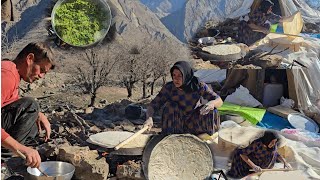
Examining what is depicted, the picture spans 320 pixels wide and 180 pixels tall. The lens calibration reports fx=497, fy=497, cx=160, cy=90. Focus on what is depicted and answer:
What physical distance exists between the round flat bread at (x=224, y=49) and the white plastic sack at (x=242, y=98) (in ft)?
2.61

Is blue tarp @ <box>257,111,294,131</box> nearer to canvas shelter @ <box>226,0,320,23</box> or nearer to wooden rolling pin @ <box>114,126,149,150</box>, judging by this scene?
canvas shelter @ <box>226,0,320,23</box>

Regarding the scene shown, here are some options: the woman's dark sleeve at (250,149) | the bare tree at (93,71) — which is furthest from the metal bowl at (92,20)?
the woman's dark sleeve at (250,149)

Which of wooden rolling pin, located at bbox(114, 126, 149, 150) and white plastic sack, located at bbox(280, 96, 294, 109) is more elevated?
wooden rolling pin, located at bbox(114, 126, 149, 150)

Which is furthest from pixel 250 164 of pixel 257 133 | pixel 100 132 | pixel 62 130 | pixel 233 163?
pixel 62 130

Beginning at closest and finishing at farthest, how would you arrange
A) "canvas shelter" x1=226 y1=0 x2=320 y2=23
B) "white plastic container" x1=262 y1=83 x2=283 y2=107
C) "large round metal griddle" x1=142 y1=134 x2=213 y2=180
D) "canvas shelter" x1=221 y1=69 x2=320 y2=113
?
"large round metal griddle" x1=142 y1=134 x2=213 y2=180 → "canvas shelter" x1=226 y1=0 x2=320 y2=23 → "canvas shelter" x1=221 y1=69 x2=320 y2=113 → "white plastic container" x1=262 y1=83 x2=283 y2=107

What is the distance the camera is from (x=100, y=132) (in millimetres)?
4254

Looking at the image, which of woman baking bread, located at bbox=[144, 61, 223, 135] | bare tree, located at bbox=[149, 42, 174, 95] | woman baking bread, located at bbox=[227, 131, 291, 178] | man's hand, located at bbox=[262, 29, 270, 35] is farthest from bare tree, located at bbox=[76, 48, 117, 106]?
man's hand, located at bbox=[262, 29, 270, 35]

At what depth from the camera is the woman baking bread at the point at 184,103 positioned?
4.23 m

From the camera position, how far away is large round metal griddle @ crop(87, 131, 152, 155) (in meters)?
3.96

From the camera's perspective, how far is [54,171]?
147 inches

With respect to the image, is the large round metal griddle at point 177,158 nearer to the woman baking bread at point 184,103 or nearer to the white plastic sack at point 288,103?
the woman baking bread at point 184,103

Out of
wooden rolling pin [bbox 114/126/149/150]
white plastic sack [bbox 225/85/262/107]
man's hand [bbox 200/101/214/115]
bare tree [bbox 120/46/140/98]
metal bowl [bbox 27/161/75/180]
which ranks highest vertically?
bare tree [bbox 120/46/140/98]

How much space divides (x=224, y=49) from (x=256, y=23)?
1.43ft

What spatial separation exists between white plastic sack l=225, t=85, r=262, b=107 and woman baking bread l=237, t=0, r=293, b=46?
81cm
